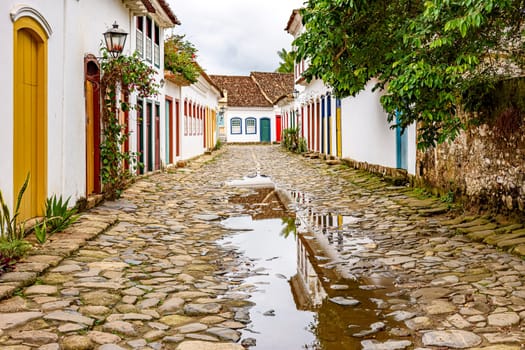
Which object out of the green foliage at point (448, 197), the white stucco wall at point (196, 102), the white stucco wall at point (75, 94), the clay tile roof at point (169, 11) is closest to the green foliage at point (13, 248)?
the white stucco wall at point (75, 94)

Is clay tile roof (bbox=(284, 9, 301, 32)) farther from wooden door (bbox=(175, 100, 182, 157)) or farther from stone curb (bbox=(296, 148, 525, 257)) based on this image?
stone curb (bbox=(296, 148, 525, 257))

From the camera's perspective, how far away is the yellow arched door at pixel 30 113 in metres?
6.97

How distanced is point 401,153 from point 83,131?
735 centimetres

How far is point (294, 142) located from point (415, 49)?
82.8ft

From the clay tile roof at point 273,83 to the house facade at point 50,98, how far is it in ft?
136

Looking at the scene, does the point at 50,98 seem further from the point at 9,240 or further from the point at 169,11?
the point at 169,11

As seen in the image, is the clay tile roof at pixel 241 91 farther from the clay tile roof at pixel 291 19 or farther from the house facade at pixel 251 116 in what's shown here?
the clay tile roof at pixel 291 19

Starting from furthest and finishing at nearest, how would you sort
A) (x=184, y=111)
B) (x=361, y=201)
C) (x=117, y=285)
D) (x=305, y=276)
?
(x=184, y=111) → (x=361, y=201) → (x=305, y=276) → (x=117, y=285)

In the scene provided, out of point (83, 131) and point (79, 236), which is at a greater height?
point (83, 131)

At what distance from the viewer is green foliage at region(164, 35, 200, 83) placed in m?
19.2

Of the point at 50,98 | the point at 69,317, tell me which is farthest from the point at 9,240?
the point at 50,98

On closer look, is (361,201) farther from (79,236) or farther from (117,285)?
(117,285)

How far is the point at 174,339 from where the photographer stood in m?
3.94

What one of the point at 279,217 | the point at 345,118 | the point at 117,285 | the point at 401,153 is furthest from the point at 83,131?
the point at 345,118
